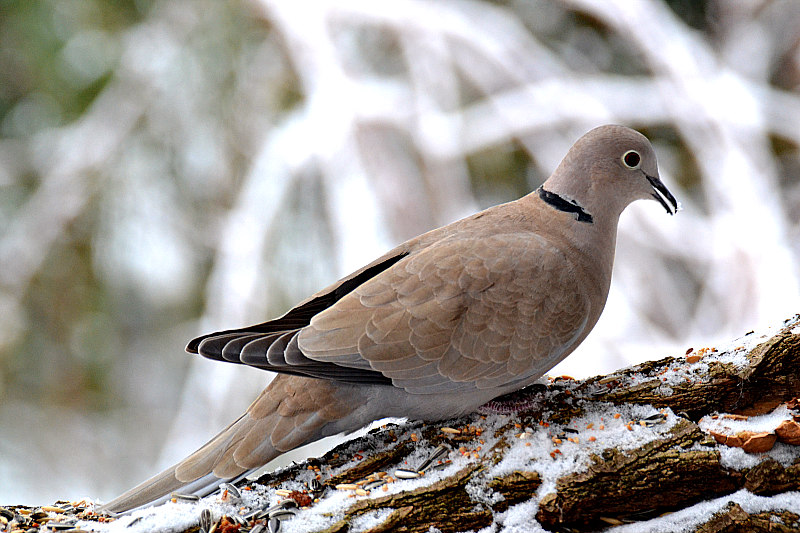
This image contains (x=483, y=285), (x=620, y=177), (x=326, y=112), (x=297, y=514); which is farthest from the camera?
(x=326, y=112)

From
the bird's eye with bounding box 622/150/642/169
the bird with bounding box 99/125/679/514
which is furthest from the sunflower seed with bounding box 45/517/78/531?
the bird's eye with bounding box 622/150/642/169

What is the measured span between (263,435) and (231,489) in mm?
135

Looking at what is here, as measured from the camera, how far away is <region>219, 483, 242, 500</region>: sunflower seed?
5.25 ft

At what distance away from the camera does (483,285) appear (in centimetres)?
168

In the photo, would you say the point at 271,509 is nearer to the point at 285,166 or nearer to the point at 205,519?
the point at 205,519

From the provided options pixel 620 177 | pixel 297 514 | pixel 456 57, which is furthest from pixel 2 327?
pixel 620 177

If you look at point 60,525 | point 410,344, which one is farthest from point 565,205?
point 60,525

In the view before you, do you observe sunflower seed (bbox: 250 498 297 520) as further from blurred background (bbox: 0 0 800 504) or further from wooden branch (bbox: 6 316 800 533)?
blurred background (bbox: 0 0 800 504)

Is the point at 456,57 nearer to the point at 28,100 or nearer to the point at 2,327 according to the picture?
the point at 28,100

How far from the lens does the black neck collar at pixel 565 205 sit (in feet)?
6.09

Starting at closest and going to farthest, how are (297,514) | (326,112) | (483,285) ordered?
(297,514)
(483,285)
(326,112)

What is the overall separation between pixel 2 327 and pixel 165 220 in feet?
3.95

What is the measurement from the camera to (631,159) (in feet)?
6.16

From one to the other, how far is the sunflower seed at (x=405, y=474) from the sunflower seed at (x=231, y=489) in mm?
346
